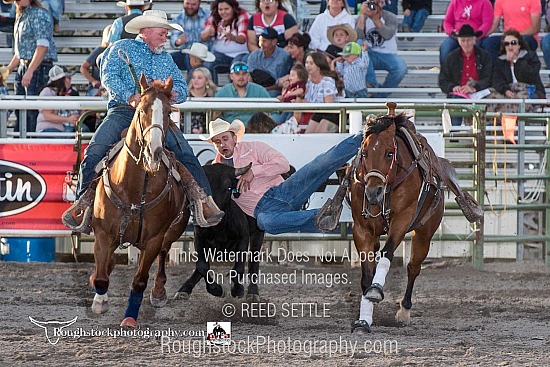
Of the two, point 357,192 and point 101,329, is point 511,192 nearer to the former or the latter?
point 357,192

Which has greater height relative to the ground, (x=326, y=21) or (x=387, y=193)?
(x=326, y=21)

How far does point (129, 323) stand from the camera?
7.45 metres

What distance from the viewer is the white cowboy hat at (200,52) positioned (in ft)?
40.4

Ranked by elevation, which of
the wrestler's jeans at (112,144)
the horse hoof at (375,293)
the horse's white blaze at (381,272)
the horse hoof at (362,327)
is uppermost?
the wrestler's jeans at (112,144)

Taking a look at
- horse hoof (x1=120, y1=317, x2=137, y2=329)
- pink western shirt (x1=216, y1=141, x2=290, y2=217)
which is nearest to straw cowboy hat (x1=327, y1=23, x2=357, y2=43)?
pink western shirt (x1=216, y1=141, x2=290, y2=217)

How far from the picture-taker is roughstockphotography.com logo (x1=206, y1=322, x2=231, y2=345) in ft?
23.0

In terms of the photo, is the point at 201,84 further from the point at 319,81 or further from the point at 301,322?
the point at 301,322

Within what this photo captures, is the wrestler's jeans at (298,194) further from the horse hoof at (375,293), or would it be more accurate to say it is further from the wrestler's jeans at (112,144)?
the horse hoof at (375,293)

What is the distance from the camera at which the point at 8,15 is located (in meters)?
13.9

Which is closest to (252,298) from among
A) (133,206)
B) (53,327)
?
(133,206)

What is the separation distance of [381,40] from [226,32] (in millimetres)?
1817

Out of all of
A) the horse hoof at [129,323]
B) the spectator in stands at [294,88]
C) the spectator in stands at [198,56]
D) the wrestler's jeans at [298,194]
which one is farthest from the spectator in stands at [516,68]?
the horse hoof at [129,323]

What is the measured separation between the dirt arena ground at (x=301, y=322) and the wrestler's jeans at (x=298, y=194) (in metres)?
0.64

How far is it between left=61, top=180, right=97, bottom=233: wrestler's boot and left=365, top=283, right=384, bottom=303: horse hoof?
6.51 ft
